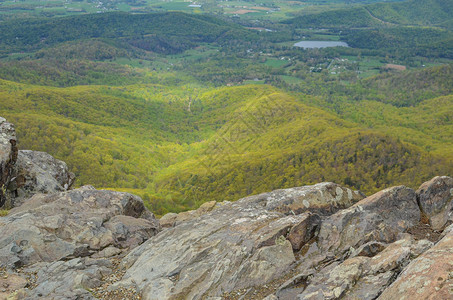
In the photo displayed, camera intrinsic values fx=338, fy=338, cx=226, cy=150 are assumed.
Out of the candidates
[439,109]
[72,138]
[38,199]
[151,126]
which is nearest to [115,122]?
[151,126]

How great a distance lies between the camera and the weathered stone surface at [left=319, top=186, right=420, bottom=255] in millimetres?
19406

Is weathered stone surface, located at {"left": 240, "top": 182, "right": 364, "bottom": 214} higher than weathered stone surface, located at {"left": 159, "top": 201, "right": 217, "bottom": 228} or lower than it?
higher

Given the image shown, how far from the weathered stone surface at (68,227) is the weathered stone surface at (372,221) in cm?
1301

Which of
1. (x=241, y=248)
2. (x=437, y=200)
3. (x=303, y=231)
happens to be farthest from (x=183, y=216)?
(x=437, y=200)

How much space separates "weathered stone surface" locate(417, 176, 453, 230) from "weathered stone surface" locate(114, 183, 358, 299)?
7503mm

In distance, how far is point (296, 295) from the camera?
15.3 m

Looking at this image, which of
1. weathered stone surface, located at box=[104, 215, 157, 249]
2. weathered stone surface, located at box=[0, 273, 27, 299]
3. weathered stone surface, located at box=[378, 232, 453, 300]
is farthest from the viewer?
weathered stone surface, located at box=[104, 215, 157, 249]

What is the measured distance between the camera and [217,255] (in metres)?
18.6

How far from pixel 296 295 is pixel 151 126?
6618 inches

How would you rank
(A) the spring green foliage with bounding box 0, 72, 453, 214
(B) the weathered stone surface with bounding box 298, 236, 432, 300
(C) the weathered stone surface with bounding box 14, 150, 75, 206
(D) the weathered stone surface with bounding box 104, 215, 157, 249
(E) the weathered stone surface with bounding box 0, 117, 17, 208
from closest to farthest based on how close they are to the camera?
(B) the weathered stone surface with bounding box 298, 236, 432, 300 < (D) the weathered stone surface with bounding box 104, 215, 157, 249 < (E) the weathered stone surface with bounding box 0, 117, 17, 208 < (C) the weathered stone surface with bounding box 14, 150, 75, 206 < (A) the spring green foliage with bounding box 0, 72, 453, 214

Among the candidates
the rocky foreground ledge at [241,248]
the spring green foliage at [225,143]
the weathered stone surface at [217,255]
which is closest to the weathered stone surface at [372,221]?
the rocky foreground ledge at [241,248]

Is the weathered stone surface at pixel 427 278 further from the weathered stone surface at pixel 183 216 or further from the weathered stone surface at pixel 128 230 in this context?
the weathered stone surface at pixel 183 216

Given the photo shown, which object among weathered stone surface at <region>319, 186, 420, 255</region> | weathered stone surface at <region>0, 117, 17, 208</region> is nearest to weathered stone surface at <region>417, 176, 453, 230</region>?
weathered stone surface at <region>319, 186, 420, 255</region>

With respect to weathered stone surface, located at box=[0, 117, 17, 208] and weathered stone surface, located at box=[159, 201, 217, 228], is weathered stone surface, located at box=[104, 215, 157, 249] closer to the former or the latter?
weathered stone surface, located at box=[159, 201, 217, 228]
